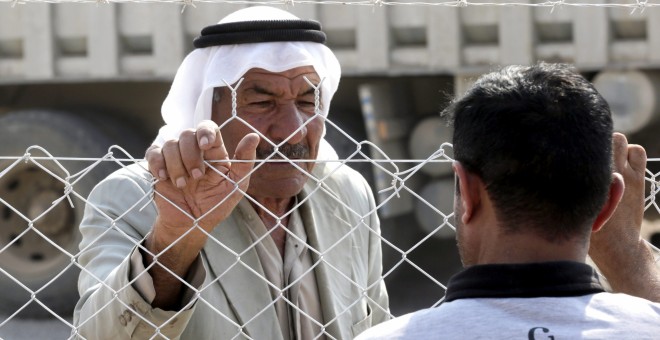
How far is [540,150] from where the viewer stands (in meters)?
1.83

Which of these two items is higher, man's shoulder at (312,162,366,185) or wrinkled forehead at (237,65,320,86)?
wrinkled forehead at (237,65,320,86)

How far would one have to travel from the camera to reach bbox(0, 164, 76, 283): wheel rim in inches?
265

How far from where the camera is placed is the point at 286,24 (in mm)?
3119

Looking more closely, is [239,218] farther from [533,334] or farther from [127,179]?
[533,334]

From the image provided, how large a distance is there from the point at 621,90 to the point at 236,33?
3.50 meters

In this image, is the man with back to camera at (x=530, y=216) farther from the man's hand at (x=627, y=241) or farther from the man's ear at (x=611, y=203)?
the man's hand at (x=627, y=241)

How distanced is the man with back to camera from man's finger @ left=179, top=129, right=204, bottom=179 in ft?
1.96

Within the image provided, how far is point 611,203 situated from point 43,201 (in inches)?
210

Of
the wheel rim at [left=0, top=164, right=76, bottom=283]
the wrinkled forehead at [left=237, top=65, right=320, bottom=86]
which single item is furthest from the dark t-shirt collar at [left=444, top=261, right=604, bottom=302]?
the wheel rim at [left=0, top=164, right=76, bottom=283]

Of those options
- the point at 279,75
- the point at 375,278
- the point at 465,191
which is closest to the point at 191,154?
the point at 465,191

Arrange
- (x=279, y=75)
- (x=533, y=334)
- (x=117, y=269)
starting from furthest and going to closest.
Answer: (x=279, y=75) → (x=117, y=269) → (x=533, y=334)

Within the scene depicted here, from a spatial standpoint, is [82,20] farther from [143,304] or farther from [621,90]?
[143,304]

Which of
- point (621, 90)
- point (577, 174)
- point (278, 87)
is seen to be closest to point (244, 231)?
point (278, 87)

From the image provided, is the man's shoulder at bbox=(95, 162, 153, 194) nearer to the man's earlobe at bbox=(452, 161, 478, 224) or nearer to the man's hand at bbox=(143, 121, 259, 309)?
the man's hand at bbox=(143, 121, 259, 309)
